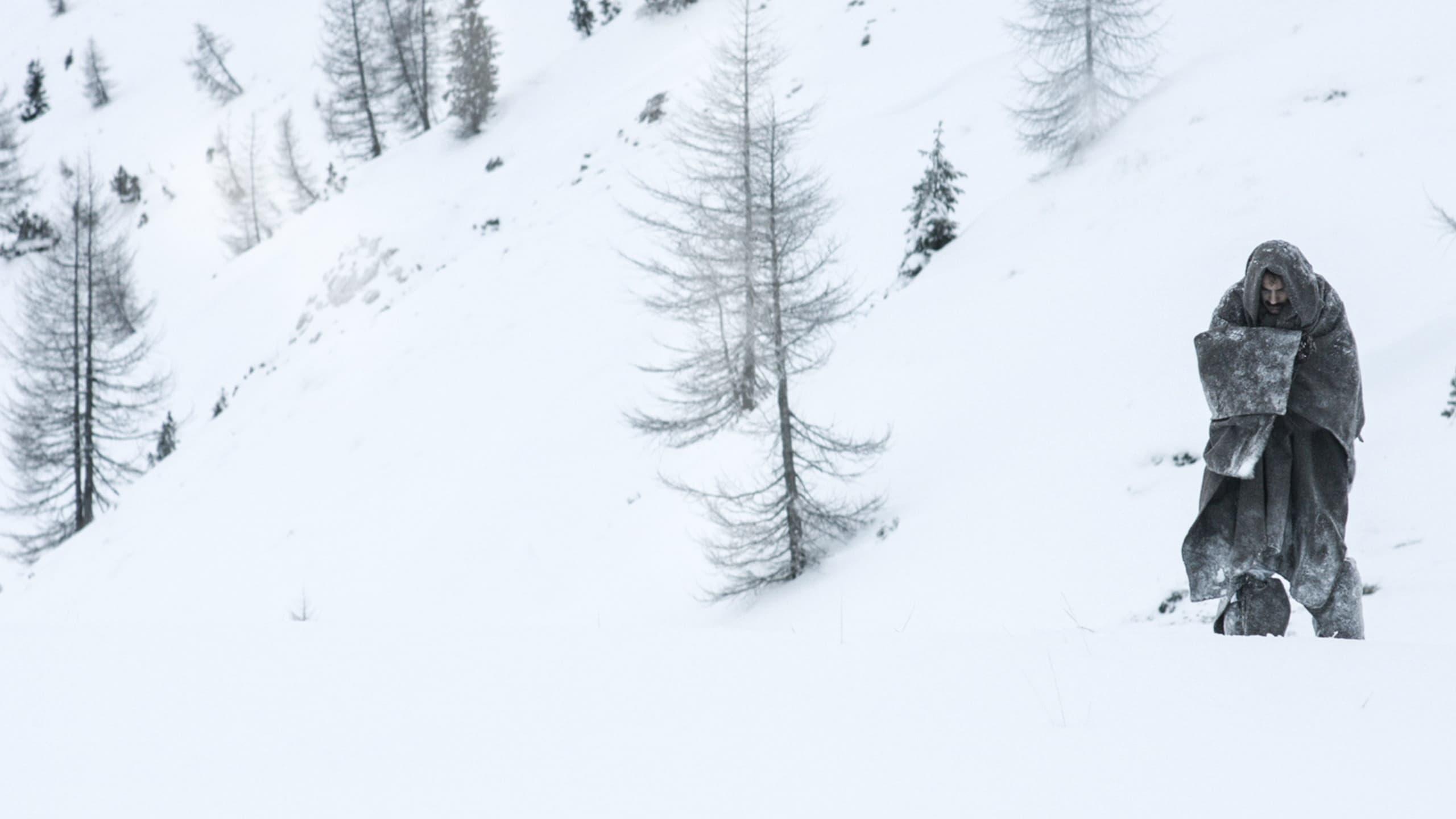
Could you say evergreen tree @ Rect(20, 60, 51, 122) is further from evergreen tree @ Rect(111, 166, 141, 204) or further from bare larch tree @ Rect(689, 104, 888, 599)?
bare larch tree @ Rect(689, 104, 888, 599)

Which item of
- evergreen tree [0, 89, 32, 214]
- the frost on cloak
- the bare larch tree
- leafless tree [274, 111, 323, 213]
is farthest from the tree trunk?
the frost on cloak

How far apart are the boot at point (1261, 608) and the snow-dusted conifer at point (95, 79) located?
6861cm

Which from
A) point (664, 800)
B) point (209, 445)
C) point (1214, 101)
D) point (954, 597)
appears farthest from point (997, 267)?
point (209, 445)

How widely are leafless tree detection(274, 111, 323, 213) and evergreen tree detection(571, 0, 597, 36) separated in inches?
618

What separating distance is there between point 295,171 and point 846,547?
41.4m

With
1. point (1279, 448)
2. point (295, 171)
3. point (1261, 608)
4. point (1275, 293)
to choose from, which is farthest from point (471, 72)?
point (1261, 608)

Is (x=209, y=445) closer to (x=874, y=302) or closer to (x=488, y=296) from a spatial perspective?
(x=488, y=296)

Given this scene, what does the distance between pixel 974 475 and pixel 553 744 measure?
7961 millimetres

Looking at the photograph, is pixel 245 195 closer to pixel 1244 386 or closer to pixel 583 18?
pixel 583 18

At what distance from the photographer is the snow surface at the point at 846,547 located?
256cm

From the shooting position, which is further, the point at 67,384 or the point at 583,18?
the point at 583,18

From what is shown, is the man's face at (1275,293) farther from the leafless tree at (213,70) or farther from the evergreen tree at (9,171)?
the leafless tree at (213,70)

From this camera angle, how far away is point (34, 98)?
54125mm

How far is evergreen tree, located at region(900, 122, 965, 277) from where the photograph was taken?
1559cm
